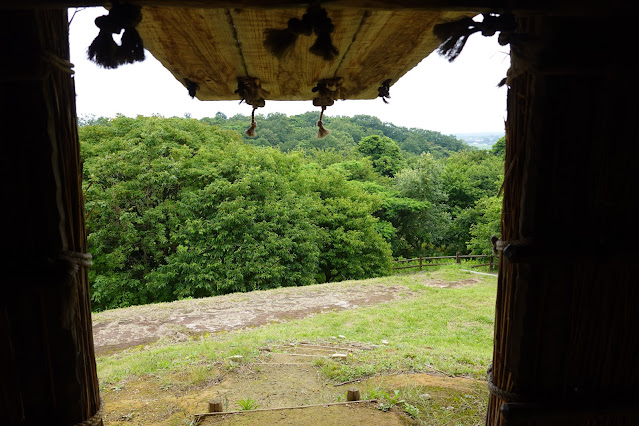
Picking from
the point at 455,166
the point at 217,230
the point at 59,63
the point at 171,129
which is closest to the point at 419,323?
the point at 217,230

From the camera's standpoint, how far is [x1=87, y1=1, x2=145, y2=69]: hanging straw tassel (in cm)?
98

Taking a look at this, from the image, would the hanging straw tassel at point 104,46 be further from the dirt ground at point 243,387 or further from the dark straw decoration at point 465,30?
the dirt ground at point 243,387

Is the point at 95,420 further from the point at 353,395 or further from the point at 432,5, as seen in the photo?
the point at 353,395

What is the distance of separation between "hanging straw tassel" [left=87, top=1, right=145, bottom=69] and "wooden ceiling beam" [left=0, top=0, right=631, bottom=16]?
3 cm

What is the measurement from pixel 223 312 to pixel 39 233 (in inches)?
273

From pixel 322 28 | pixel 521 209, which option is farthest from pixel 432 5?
pixel 521 209

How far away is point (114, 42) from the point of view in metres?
1.04

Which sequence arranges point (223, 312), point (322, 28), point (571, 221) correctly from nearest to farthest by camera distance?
point (322, 28), point (571, 221), point (223, 312)

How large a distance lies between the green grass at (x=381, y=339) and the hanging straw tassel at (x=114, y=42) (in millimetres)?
3324

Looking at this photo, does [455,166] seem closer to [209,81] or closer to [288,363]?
[288,363]

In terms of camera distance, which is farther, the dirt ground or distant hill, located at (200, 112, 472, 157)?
distant hill, located at (200, 112, 472, 157)

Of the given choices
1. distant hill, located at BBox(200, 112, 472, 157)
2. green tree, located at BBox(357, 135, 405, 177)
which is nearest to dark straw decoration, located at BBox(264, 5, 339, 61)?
distant hill, located at BBox(200, 112, 472, 157)

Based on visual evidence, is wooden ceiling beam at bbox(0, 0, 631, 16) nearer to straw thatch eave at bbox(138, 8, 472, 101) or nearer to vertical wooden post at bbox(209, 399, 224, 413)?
straw thatch eave at bbox(138, 8, 472, 101)

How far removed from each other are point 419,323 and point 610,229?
6405 mm
